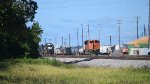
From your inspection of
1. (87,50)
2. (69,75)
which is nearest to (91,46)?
(87,50)

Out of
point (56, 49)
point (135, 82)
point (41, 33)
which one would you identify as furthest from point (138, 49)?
point (135, 82)

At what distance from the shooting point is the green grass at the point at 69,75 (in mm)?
22594

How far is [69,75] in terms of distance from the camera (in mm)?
27641

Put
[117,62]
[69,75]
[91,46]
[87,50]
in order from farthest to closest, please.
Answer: [87,50] → [91,46] → [117,62] → [69,75]

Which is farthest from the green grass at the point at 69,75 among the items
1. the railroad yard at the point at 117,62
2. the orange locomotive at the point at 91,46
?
the orange locomotive at the point at 91,46

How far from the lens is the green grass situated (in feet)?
74.1

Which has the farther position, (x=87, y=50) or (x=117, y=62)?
(x=87, y=50)

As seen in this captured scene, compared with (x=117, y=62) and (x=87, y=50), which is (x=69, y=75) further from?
(x=87, y=50)

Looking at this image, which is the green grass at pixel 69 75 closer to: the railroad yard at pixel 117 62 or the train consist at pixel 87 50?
the railroad yard at pixel 117 62

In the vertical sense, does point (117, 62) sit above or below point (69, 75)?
above

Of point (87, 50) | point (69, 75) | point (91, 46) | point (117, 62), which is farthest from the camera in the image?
point (87, 50)

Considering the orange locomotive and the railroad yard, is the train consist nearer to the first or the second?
the orange locomotive

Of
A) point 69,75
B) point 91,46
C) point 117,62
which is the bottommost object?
point 69,75

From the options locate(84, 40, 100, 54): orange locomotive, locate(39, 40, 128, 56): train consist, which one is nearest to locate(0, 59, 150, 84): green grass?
locate(84, 40, 100, 54): orange locomotive
